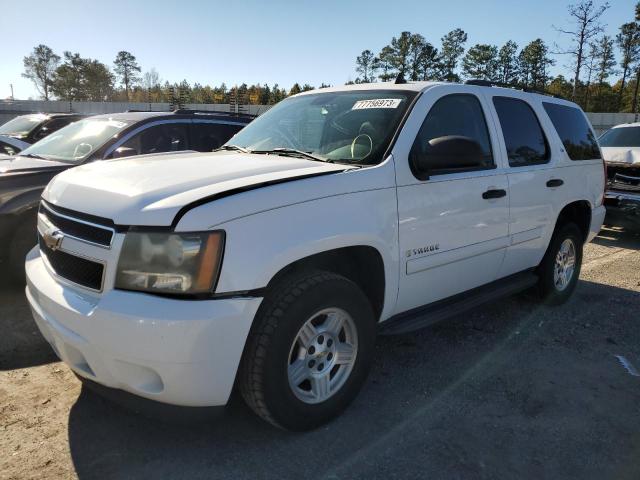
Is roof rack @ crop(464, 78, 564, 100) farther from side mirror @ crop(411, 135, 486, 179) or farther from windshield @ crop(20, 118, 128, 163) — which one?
windshield @ crop(20, 118, 128, 163)

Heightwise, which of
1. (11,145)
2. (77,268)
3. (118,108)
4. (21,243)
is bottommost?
(21,243)

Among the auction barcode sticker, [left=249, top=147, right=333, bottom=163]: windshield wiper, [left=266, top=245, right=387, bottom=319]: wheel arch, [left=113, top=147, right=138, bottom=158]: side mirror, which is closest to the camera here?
[left=266, top=245, right=387, bottom=319]: wheel arch

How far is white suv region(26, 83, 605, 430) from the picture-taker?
227cm

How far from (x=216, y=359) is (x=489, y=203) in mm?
2306

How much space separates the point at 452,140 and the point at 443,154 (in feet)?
0.32

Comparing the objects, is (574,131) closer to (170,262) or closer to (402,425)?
(402,425)

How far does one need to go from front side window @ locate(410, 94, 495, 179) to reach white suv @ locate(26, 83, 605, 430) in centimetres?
1

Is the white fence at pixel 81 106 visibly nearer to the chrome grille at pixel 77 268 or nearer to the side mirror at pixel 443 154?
the side mirror at pixel 443 154

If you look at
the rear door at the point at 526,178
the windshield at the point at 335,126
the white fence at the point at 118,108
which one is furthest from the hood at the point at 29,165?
the white fence at the point at 118,108

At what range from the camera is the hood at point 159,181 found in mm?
2351

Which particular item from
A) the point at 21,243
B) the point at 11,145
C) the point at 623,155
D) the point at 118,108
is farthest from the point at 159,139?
the point at 118,108

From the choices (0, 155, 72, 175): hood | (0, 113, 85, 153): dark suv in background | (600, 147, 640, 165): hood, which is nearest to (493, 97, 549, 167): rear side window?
(0, 155, 72, 175): hood

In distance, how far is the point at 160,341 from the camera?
7.19 ft

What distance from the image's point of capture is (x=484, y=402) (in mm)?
3209
